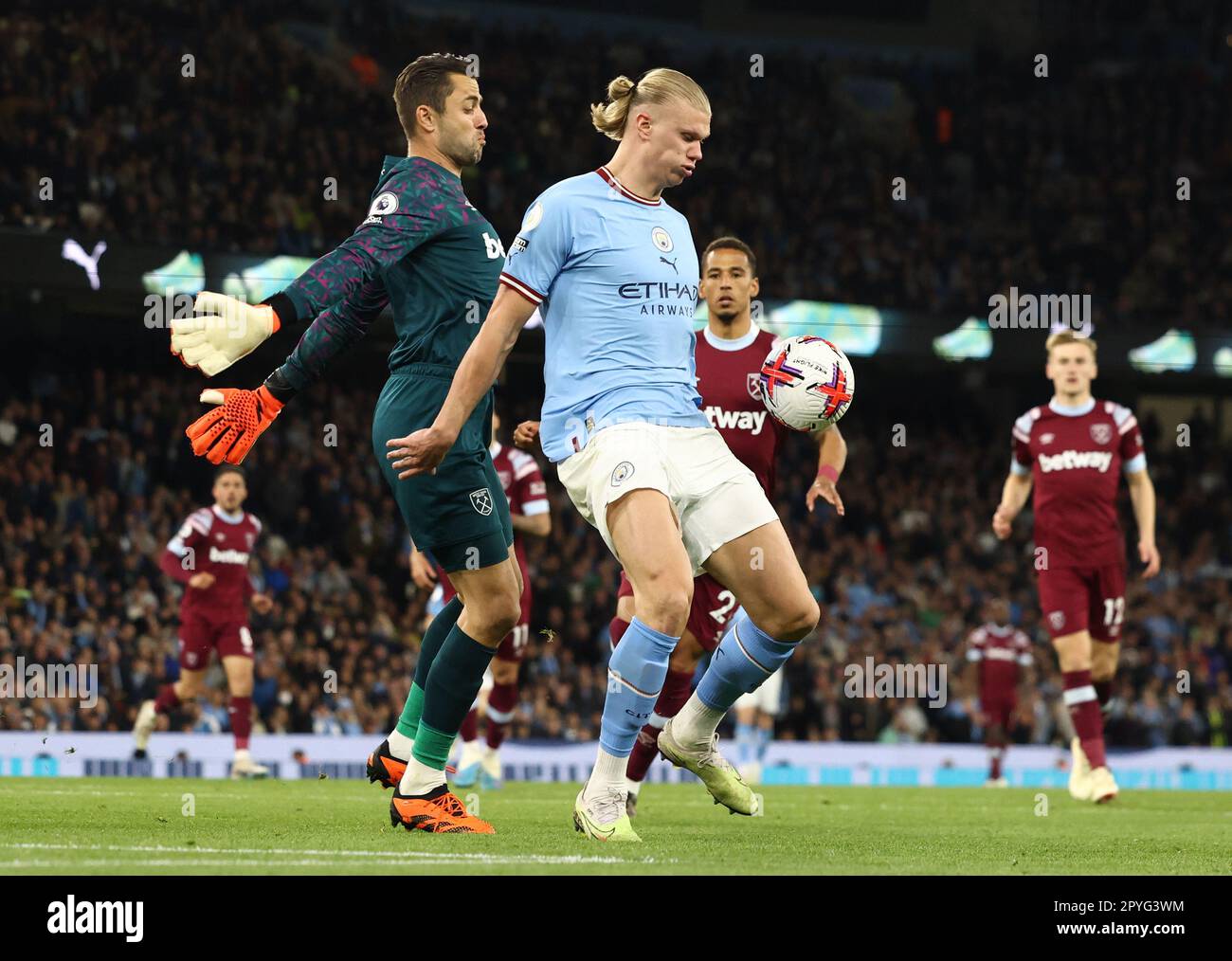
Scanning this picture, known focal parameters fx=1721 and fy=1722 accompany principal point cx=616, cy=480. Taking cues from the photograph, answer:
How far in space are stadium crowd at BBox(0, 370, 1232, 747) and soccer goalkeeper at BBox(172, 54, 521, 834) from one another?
36.8 ft

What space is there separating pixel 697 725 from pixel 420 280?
2.00 m

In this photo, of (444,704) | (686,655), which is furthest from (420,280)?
(686,655)

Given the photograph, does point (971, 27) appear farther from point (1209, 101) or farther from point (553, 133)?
point (553, 133)

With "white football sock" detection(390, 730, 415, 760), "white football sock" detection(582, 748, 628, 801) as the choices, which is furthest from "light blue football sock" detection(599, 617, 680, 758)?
"white football sock" detection(390, 730, 415, 760)

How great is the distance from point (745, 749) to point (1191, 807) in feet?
17.7

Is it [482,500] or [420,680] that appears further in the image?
[420,680]

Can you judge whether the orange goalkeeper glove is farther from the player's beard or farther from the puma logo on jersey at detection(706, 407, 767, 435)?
the puma logo on jersey at detection(706, 407, 767, 435)

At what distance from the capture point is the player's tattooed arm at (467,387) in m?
5.58

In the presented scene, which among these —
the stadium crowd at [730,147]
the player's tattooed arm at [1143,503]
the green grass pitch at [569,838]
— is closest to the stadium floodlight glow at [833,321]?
the stadium crowd at [730,147]

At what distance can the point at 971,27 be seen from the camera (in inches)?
1260

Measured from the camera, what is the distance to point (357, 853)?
5.20 m

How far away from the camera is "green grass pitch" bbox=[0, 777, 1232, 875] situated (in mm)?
4926

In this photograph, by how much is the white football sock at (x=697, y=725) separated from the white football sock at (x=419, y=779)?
1.04m
